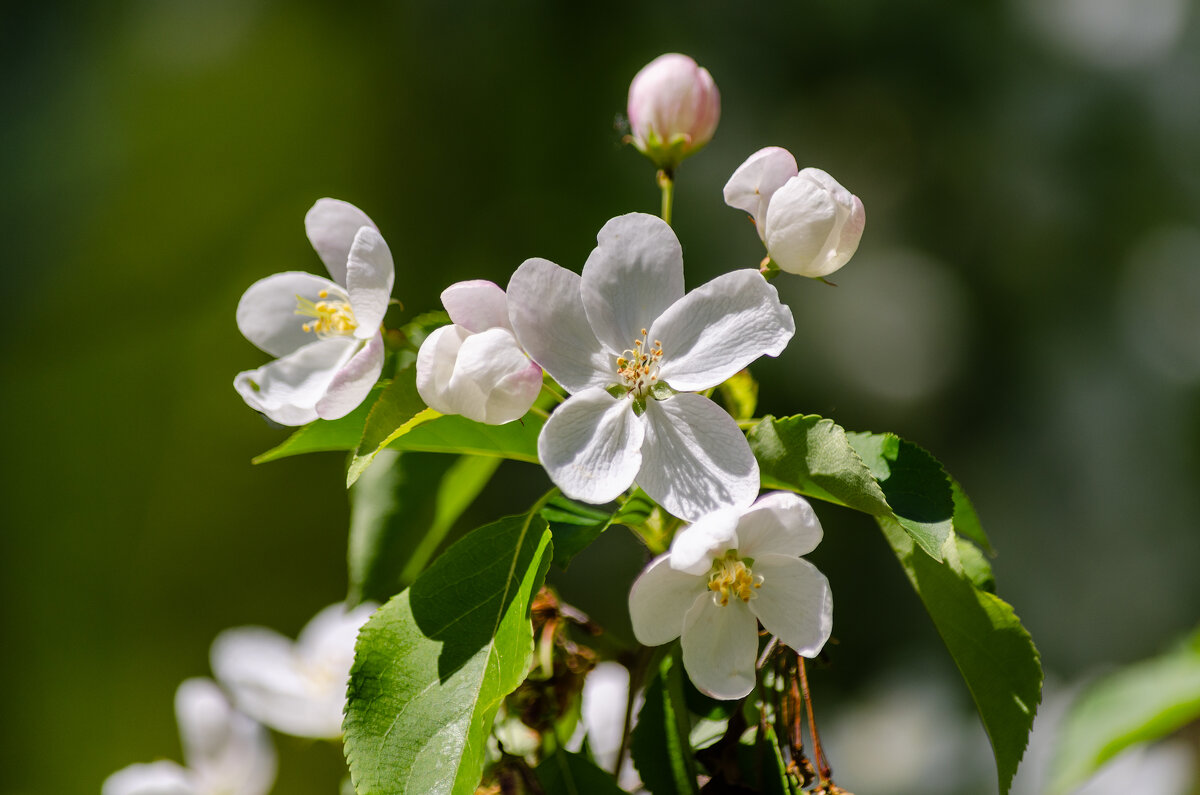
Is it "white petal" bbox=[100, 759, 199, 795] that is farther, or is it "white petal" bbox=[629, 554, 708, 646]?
"white petal" bbox=[100, 759, 199, 795]

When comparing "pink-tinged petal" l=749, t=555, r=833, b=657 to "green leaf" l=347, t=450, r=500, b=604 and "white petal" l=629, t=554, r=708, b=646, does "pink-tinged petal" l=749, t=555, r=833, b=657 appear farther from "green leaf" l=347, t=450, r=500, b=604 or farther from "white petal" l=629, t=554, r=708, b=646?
"green leaf" l=347, t=450, r=500, b=604

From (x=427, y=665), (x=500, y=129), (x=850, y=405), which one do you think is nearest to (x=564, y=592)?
(x=850, y=405)

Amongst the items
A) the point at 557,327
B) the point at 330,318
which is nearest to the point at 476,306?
the point at 557,327

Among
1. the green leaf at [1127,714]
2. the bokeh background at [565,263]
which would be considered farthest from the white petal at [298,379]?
the bokeh background at [565,263]

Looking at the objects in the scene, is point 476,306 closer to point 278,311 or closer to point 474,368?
point 474,368

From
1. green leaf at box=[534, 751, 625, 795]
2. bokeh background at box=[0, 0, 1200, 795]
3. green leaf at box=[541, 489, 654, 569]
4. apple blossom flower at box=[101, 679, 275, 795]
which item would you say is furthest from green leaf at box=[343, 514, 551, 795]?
bokeh background at box=[0, 0, 1200, 795]

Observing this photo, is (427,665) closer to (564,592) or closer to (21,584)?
(564,592)
